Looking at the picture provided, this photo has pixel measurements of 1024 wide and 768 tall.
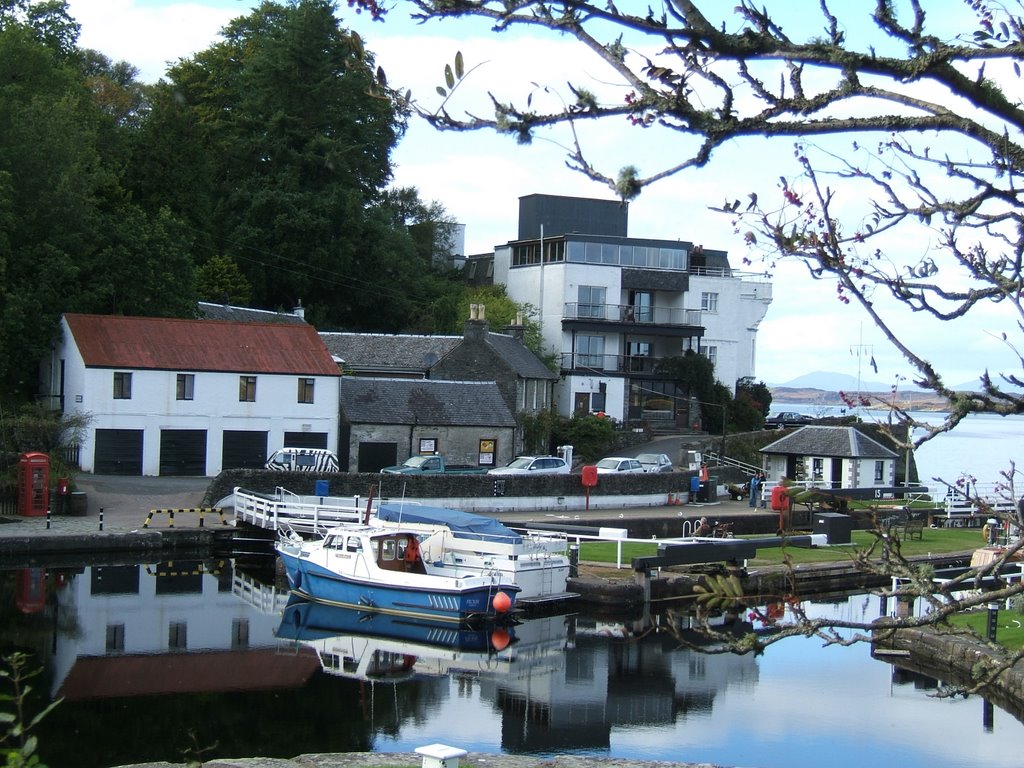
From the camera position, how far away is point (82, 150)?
4747 cm

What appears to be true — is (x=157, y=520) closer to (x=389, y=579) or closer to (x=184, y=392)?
(x=184, y=392)

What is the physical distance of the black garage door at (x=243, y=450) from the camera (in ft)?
139

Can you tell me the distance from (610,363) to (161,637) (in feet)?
134

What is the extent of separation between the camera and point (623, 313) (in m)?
63.3

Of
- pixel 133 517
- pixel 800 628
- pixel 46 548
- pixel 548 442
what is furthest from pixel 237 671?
pixel 548 442

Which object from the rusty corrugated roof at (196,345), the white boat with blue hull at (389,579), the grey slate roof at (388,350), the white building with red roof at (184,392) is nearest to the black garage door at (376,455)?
the white building with red roof at (184,392)

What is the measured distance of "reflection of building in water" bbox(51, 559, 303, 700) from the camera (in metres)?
21.1

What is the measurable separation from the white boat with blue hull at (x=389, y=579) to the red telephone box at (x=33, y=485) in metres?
8.70

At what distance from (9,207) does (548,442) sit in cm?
2407

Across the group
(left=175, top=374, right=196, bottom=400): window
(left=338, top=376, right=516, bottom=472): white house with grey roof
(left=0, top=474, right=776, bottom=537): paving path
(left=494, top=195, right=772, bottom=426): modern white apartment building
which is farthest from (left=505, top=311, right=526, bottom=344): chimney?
(left=175, top=374, right=196, bottom=400): window

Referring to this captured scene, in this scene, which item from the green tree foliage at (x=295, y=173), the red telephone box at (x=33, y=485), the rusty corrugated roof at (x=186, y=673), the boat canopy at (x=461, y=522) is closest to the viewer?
the rusty corrugated roof at (x=186, y=673)

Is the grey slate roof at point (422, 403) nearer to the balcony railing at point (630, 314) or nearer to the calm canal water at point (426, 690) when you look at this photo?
the balcony railing at point (630, 314)

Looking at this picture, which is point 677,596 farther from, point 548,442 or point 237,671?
point 548,442

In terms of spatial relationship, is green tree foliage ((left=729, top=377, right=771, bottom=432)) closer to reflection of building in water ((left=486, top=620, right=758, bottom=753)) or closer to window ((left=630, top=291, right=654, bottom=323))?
window ((left=630, top=291, right=654, bottom=323))
